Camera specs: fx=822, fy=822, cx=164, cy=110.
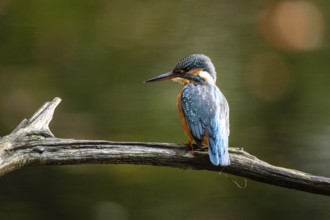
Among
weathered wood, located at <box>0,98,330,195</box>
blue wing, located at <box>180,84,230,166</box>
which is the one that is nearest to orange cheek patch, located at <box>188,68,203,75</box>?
blue wing, located at <box>180,84,230,166</box>

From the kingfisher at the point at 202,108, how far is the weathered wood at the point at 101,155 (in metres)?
0.12

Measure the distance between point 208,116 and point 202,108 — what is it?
0.21 ft

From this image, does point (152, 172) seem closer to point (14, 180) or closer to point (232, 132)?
point (232, 132)

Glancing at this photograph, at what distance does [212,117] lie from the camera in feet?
9.58

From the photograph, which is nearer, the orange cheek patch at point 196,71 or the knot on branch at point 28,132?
the knot on branch at point 28,132

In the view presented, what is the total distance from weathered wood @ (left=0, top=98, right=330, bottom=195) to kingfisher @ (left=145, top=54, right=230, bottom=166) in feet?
0.40

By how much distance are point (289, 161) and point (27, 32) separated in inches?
52.5

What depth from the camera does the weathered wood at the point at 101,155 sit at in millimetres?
2555

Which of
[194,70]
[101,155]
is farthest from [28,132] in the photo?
[194,70]

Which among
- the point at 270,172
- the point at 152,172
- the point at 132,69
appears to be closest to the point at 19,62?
the point at 132,69

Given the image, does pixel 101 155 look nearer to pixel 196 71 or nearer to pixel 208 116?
pixel 208 116

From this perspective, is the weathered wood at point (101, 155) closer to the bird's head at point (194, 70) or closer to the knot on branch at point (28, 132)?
the knot on branch at point (28, 132)

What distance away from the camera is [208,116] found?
292cm

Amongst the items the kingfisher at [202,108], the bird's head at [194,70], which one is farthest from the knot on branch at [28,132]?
the bird's head at [194,70]
